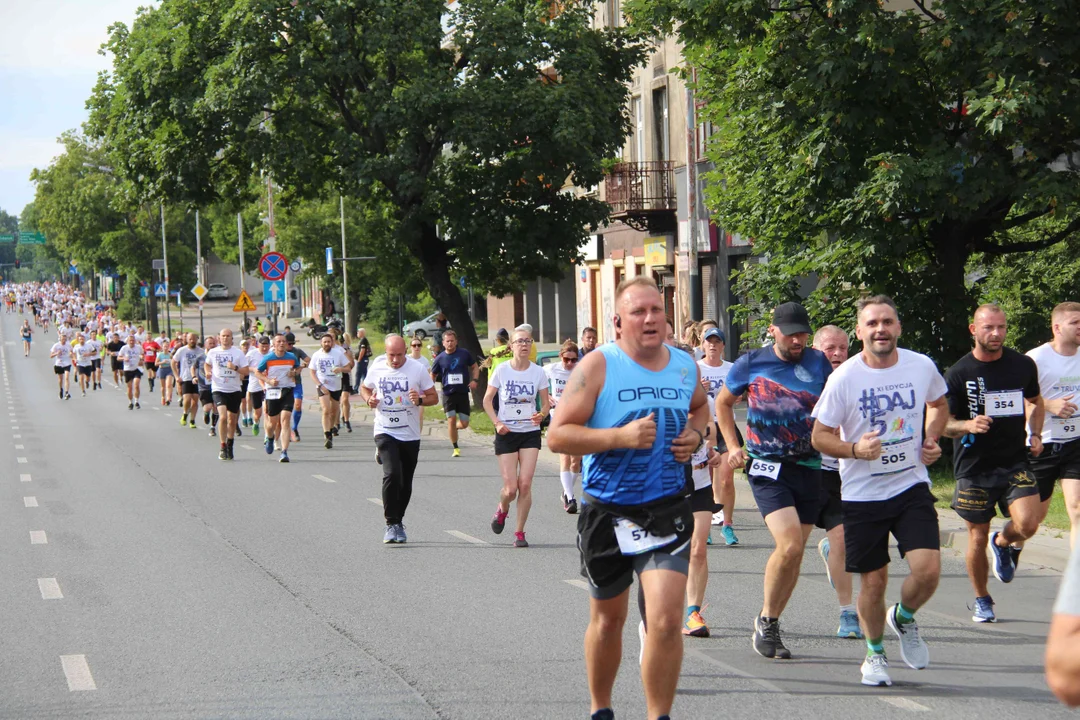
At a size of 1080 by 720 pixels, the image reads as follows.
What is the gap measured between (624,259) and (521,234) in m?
12.3

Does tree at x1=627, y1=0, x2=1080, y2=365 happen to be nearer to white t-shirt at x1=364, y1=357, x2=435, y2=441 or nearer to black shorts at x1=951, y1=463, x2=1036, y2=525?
white t-shirt at x1=364, y1=357, x2=435, y2=441

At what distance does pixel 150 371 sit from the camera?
42188 millimetres

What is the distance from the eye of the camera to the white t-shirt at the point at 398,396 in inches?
481

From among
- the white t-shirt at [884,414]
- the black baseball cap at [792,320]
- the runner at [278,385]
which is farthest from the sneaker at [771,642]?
the runner at [278,385]

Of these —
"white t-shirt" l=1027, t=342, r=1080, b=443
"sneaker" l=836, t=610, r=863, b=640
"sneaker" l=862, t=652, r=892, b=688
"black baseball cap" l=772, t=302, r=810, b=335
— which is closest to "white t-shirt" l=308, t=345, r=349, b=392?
"white t-shirt" l=1027, t=342, r=1080, b=443

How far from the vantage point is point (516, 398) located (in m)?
12.2

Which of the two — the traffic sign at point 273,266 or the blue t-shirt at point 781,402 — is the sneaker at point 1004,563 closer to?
the blue t-shirt at point 781,402

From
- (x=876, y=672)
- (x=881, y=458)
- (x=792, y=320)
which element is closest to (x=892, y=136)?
(x=792, y=320)

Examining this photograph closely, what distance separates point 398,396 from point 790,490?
543cm

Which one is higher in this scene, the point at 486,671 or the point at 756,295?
the point at 756,295

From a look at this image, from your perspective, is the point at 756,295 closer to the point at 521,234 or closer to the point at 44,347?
the point at 521,234

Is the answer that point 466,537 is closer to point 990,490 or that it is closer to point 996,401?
point 990,490

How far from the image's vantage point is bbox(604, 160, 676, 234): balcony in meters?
34.0

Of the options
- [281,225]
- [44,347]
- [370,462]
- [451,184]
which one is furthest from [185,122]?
[44,347]
